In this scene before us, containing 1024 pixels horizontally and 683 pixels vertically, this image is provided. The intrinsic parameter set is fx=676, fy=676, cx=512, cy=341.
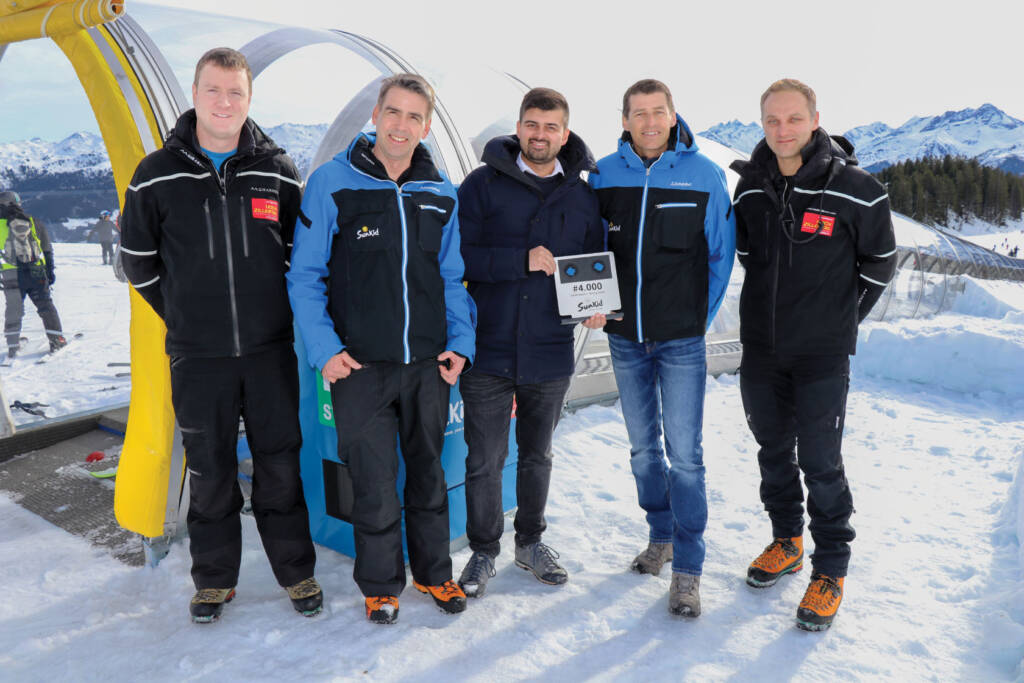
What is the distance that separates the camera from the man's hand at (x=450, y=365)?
2703 mm

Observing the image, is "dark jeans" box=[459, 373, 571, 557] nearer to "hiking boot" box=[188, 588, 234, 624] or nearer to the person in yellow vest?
"hiking boot" box=[188, 588, 234, 624]

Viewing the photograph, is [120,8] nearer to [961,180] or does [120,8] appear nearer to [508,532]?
[508,532]

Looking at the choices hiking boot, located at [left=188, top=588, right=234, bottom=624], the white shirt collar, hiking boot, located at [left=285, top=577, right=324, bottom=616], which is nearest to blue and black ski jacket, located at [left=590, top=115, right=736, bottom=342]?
the white shirt collar

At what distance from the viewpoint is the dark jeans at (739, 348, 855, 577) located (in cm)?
279

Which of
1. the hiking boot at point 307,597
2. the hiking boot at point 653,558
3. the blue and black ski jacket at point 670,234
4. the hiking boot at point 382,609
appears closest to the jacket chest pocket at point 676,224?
the blue and black ski jacket at point 670,234

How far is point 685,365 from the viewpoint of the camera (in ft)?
9.26

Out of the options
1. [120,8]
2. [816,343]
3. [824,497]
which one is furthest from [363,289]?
[824,497]

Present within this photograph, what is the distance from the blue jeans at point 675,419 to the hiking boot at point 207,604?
1.85 metres

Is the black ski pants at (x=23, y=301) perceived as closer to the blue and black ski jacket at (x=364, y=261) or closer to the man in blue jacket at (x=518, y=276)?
the blue and black ski jacket at (x=364, y=261)

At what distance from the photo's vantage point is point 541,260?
2.71m

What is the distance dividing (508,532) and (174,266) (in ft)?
6.83

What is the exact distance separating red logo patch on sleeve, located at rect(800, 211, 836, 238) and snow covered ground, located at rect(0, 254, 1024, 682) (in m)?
1.60

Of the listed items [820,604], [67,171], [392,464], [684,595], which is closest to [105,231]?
[67,171]

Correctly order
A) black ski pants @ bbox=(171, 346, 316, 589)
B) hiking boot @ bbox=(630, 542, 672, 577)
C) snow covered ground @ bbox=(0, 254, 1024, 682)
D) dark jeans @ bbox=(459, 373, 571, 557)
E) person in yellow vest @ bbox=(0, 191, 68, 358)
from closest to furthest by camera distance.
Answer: snow covered ground @ bbox=(0, 254, 1024, 682)
black ski pants @ bbox=(171, 346, 316, 589)
dark jeans @ bbox=(459, 373, 571, 557)
hiking boot @ bbox=(630, 542, 672, 577)
person in yellow vest @ bbox=(0, 191, 68, 358)
